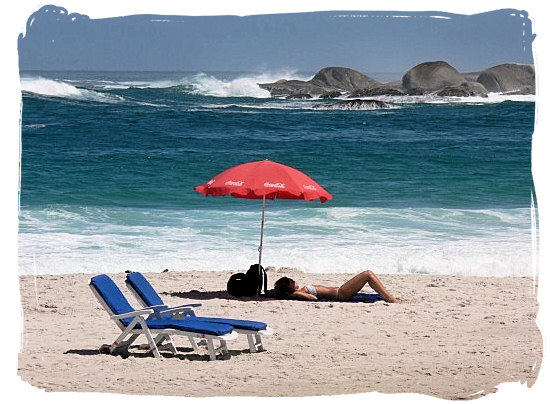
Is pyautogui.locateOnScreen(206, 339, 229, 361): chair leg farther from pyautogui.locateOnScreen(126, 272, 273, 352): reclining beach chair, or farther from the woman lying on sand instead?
the woman lying on sand

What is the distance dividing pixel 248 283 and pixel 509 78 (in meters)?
3.09

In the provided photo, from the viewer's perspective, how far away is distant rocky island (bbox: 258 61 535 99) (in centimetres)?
1044

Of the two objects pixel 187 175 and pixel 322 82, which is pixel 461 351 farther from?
pixel 187 175

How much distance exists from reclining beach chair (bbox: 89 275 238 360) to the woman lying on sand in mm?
2015

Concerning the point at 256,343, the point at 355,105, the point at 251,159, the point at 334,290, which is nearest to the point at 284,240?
the point at 355,105

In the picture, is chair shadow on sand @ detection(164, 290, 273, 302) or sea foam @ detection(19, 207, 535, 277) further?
sea foam @ detection(19, 207, 535, 277)

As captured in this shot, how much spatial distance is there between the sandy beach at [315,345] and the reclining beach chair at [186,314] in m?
0.17

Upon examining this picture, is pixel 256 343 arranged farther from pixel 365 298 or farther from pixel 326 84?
pixel 326 84

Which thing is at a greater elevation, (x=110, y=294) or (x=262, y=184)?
(x=262, y=184)

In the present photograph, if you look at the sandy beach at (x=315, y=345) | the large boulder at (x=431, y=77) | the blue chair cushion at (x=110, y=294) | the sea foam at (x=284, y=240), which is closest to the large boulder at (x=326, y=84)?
the large boulder at (x=431, y=77)

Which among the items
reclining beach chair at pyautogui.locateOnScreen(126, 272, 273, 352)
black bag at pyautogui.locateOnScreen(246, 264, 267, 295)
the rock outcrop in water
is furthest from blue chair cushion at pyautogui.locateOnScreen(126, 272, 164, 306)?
the rock outcrop in water

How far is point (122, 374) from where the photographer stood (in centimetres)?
746

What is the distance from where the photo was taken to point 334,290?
10156mm

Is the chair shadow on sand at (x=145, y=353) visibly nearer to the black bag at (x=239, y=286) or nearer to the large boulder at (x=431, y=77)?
the black bag at (x=239, y=286)
